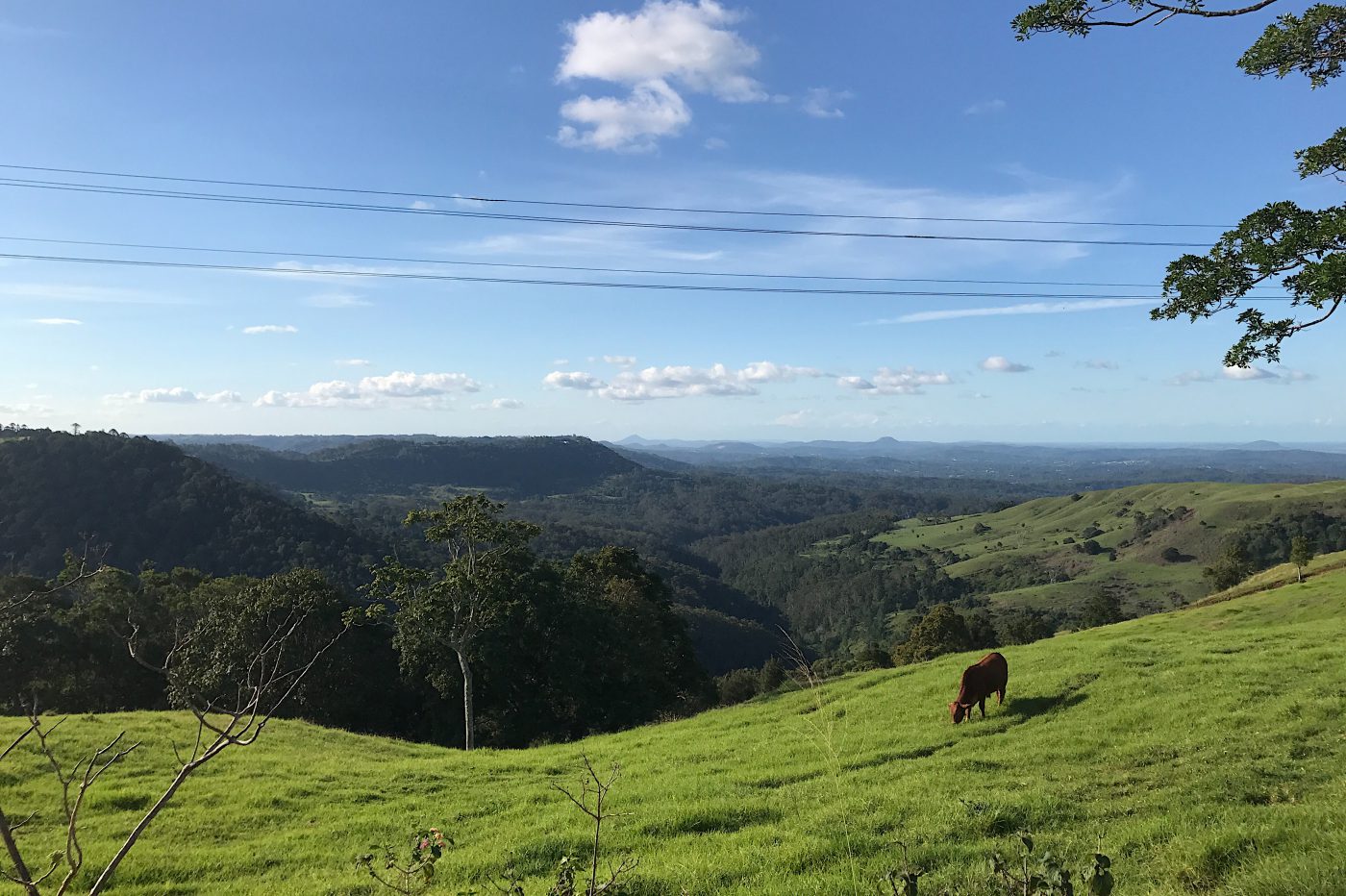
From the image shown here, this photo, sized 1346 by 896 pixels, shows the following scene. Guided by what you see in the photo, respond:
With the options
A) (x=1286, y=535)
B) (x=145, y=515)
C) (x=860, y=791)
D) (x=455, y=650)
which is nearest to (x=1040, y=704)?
(x=860, y=791)

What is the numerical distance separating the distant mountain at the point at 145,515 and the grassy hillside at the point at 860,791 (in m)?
101

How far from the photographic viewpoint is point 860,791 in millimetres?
11469

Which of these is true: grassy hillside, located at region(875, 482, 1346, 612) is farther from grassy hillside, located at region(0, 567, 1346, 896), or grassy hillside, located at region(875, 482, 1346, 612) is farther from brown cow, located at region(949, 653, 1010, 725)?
brown cow, located at region(949, 653, 1010, 725)

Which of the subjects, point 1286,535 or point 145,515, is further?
point 1286,535

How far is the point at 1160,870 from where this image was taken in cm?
695

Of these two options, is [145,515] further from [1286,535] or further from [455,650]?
[1286,535]

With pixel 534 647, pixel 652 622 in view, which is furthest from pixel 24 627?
pixel 652 622

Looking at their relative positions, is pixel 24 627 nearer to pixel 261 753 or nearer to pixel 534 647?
pixel 534 647

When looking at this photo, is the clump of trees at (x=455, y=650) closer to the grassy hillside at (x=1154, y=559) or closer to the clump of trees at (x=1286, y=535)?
the grassy hillside at (x=1154, y=559)

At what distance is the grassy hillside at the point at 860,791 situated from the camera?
25.1 feet

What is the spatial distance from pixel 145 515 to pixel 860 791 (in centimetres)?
14465

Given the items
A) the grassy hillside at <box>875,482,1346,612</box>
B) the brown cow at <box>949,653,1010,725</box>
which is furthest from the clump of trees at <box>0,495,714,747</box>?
the grassy hillside at <box>875,482,1346,612</box>

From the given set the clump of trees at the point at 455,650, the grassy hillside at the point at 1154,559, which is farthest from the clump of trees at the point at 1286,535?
the clump of trees at the point at 455,650

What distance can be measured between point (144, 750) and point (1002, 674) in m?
21.2
